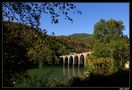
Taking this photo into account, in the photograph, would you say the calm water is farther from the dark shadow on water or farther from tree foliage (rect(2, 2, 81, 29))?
tree foliage (rect(2, 2, 81, 29))

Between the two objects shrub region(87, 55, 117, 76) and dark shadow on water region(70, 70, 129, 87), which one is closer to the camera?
dark shadow on water region(70, 70, 129, 87)

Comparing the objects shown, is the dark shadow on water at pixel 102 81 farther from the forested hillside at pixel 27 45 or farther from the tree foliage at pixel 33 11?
the tree foliage at pixel 33 11

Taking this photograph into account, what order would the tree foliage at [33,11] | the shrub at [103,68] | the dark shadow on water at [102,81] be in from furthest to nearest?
1. the shrub at [103,68]
2. the tree foliage at [33,11]
3. the dark shadow on water at [102,81]

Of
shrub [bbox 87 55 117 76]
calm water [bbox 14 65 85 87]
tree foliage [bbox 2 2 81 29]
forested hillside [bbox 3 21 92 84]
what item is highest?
tree foliage [bbox 2 2 81 29]

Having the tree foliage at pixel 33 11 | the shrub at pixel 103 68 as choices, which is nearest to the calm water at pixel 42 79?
the tree foliage at pixel 33 11

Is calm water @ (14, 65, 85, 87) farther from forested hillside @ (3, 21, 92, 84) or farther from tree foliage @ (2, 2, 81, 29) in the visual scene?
tree foliage @ (2, 2, 81, 29)

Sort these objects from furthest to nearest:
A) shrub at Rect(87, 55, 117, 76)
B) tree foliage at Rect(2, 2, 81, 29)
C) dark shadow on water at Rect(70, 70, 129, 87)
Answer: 1. shrub at Rect(87, 55, 117, 76)
2. tree foliage at Rect(2, 2, 81, 29)
3. dark shadow on water at Rect(70, 70, 129, 87)

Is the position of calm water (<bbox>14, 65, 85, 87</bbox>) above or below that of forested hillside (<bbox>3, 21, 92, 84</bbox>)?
below

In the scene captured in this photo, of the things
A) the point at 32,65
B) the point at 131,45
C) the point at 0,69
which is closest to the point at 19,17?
the point at 32,65

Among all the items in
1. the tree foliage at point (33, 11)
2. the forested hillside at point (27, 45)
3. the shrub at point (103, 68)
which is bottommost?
the shrub at point (103, 68)

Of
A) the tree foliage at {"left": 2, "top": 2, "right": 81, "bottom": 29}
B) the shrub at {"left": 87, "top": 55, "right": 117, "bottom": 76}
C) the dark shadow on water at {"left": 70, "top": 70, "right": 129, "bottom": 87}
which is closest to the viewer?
the dark shadow on water at {"left": 70, "top": 70, "right": 129, "bottom": 87}

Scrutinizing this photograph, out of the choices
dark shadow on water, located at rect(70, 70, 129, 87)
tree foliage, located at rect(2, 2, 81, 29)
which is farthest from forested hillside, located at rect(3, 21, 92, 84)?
dark shadow on water, located at rect(70, 70, 129, 87)

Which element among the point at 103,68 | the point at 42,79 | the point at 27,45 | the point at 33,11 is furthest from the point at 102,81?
the point at 103,68

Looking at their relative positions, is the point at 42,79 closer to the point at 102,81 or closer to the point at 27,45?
the point at 27,45
